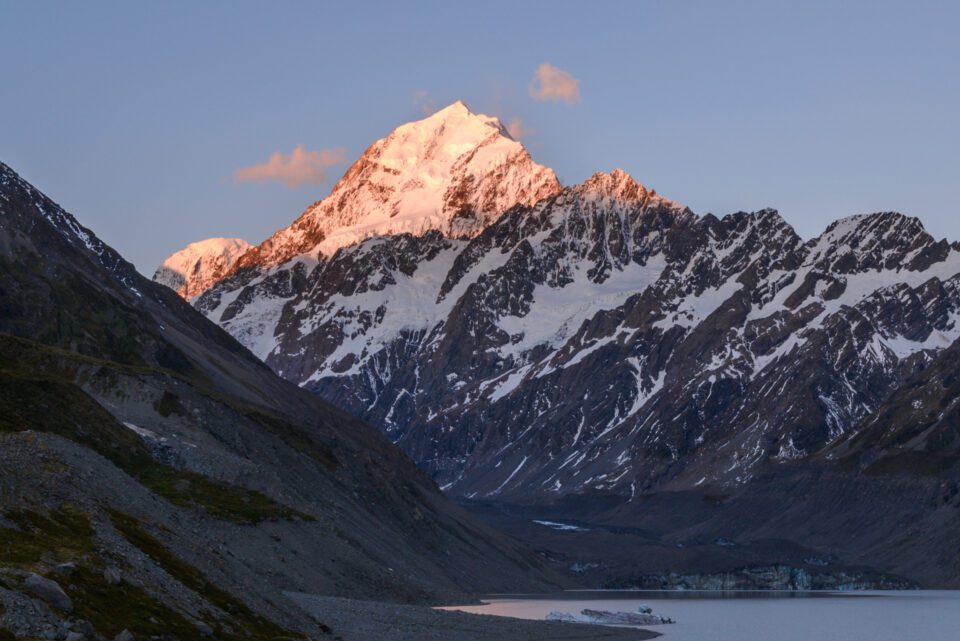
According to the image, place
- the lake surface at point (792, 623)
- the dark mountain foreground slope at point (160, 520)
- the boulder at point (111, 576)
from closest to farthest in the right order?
the dark mountain foreground slope at point (160, 520) < the boulder at point (111, 576) < the lake surface at point (792, 623)

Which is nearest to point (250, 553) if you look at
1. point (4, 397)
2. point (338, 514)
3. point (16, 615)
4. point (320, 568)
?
point (320, 568)

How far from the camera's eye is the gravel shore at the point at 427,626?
4013 inches

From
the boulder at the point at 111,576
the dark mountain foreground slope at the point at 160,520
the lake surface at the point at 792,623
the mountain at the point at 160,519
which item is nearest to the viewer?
the dark mountain foreground slope at the point at 160,520

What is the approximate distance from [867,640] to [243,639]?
84.4 m

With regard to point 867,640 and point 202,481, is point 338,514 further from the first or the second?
point 867,640

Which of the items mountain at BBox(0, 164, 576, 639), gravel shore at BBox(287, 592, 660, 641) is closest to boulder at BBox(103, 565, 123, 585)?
mountain at BBox(0, 164, 576, 639)

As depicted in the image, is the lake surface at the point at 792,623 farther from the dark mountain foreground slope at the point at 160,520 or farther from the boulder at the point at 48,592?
the boulder at the point at 48,592

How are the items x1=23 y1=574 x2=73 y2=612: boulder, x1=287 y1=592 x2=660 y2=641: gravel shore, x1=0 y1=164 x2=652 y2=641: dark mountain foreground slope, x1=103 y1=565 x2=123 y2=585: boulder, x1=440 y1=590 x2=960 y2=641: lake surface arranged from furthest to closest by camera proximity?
x1=440 y1=590 x2=960 y2=641: lake surface
x1=287 y1=592 x2=660 y2=641: gravel shore
x1=103 y1=565 x2=123 y2=585: boulder
x1=0 y1=164 x2=652 y2=641: dark mountain foreground slope
x1=23 y1=574 x2=73 y2=612: boulder

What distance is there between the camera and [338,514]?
177500 millimetres

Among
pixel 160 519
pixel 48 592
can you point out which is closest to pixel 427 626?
pixel 160 519

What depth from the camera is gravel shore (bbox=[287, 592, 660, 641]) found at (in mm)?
101938

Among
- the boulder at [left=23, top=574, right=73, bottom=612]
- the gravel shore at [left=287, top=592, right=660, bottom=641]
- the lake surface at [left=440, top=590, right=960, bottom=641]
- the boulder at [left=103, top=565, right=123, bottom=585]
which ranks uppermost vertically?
the lake surface at [left=440, top=590, right=960, bottom=641]

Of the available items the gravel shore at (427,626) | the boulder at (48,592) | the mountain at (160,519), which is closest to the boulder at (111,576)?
the mountain at (160,519)

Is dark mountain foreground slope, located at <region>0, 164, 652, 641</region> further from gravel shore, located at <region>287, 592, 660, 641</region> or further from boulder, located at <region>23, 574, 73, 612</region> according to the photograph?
gravel shore, located at <region>287, 592, 660, 641</region>
